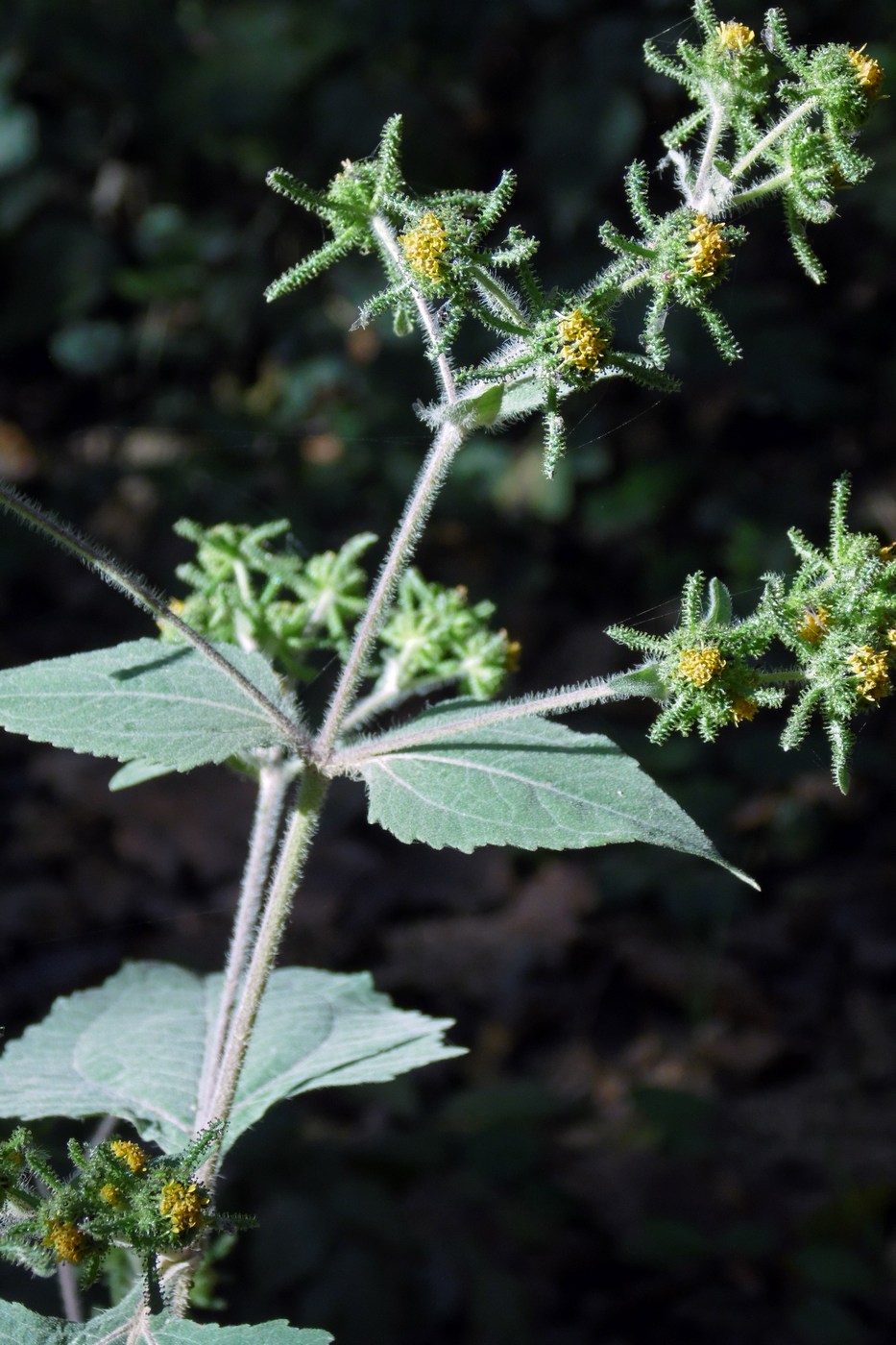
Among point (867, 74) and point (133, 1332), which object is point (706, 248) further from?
point (133, 1332)

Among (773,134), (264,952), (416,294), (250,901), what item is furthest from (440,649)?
(773,134)

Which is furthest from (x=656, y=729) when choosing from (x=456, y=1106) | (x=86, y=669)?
(x=456, y=1106)

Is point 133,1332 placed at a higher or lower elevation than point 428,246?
lower

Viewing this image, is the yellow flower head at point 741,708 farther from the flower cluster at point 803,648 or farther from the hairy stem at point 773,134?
the hairy stem at point 773,134

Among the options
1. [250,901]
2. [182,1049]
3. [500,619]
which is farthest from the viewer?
[500,619]

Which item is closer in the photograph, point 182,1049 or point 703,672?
point 703,672

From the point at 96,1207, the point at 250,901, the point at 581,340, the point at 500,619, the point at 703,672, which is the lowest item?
the point at 96,1207

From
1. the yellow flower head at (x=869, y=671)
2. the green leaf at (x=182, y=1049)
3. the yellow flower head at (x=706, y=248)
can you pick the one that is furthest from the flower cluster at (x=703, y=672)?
the green leaf at (x=182, y=1049)
